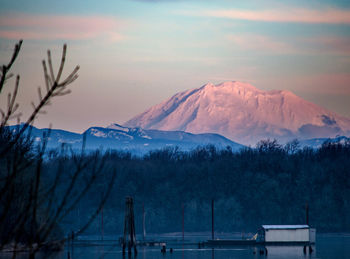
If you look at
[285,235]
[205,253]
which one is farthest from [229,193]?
[205,253]

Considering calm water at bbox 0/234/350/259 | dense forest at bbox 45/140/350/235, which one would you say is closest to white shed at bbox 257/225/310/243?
calm water at bbox 0/234/350/259

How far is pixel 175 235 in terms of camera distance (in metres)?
111

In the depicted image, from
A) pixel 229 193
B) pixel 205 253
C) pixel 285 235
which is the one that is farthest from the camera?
pixel 229 193

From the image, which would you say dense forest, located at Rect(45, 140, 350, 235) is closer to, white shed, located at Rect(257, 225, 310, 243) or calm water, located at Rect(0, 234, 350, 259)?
calm water, located at Rect(0, 234, 350, 259)

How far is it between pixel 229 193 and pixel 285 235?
1401 inches

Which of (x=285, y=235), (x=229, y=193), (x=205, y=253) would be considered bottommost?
(x=205, y=253)

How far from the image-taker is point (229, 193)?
12012cm

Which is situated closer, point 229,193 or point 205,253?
point 205,253

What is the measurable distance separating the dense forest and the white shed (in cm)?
2672

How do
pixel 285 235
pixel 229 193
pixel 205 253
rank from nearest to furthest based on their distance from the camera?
pixel 205 253, pixel 285 235, pixel 229 193

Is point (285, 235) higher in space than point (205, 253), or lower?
higher

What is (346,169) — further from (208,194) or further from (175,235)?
(175,235)

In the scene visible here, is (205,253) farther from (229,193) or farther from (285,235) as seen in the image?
(229,193)

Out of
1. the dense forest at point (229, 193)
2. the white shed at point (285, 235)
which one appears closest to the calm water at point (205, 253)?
the white shed at point (285, 235)
